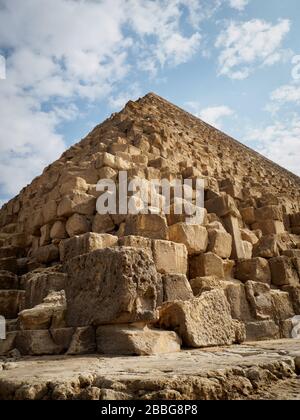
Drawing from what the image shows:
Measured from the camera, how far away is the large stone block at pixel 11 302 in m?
5.96

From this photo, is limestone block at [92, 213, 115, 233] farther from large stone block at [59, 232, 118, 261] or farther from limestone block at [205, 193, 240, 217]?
limestone block at [205, 193, 240, 217]

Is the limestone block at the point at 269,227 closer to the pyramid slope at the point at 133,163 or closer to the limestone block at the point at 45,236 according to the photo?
the pyramid slope at the point at 133,163

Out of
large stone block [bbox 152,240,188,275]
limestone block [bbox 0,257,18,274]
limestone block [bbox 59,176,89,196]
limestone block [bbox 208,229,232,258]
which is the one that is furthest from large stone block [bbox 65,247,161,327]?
limestone block [bbox 59,176,89,196]

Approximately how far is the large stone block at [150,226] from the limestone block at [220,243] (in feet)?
3.57

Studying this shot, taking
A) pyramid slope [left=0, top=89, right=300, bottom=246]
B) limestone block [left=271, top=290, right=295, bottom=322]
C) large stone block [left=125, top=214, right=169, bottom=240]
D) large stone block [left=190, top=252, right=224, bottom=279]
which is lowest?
limestone block [left=271, top=290, right=295, bottom=322]

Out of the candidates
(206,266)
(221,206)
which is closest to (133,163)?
(221,206)

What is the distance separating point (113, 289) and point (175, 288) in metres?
1.31

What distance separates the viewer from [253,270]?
7.39 meters

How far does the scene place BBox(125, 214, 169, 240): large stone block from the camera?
636cm

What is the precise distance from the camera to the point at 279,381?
294 cm

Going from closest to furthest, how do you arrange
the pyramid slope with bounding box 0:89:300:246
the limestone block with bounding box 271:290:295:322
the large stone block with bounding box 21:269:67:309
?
the large stone block with bounding box 21:269:67:309 < the limestone block with bounding box 271:290:295:322 < the pyramid slope with bounding box 0:89:300:246

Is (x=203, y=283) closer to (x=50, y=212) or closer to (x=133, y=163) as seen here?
(x=50, y=212)

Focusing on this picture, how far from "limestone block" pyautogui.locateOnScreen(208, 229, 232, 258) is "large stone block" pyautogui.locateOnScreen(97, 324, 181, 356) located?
2853 mm

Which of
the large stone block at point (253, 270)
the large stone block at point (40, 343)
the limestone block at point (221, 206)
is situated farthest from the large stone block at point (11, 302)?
the limestone block at point (221, 206)
